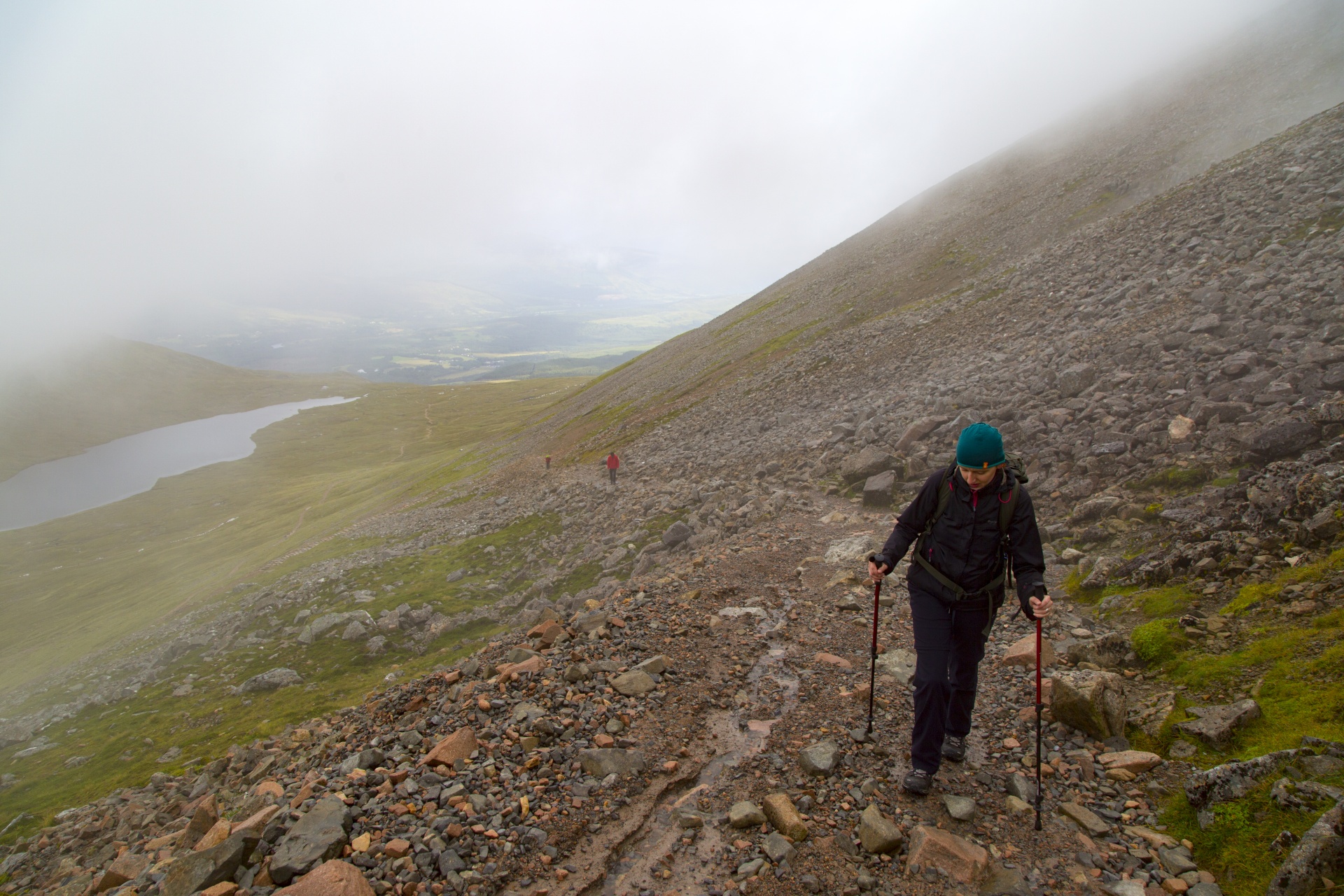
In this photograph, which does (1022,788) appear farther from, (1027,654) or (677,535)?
(677,535)

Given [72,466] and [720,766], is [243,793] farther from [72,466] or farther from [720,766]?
[72,466]

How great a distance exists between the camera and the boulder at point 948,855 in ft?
20.1

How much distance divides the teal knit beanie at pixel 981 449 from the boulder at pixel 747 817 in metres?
5.10

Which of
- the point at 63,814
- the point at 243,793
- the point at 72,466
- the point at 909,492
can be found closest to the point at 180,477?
the point at 72,466

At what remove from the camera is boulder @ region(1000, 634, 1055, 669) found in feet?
32.3

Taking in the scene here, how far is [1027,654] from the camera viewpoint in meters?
9.99

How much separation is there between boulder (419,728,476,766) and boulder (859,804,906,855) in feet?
19.0

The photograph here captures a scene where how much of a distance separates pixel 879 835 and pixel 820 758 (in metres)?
1.55

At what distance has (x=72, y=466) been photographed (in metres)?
194

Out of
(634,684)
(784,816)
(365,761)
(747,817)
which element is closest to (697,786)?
(747,817)

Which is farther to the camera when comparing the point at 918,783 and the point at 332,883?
the point at 918,783

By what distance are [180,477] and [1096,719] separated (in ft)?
677

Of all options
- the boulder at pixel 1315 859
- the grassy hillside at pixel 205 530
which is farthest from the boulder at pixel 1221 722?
the grassy hillside at pixel 205 530

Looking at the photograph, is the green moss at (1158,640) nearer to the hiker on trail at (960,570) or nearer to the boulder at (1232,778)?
the boulder at (1232,778)
